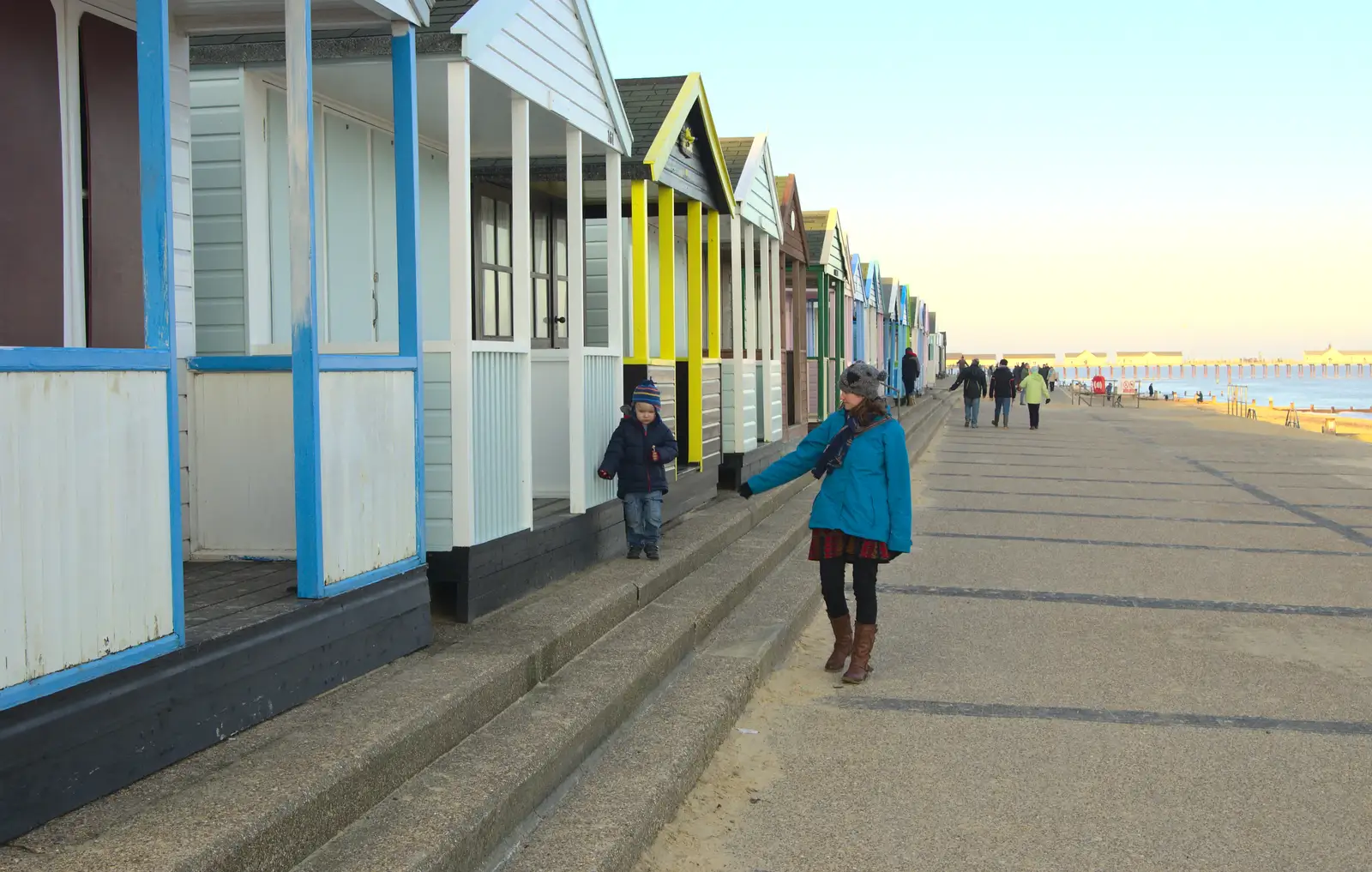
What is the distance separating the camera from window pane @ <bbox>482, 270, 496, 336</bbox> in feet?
29.2

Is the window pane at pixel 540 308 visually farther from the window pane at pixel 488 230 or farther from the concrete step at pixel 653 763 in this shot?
the concrete step at pixel 653 763

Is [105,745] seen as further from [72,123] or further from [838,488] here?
[838,488]

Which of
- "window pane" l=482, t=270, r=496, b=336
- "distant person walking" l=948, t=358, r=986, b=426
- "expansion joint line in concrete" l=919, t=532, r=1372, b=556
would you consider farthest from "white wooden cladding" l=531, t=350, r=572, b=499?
"distant person walking" l=948, t=358, r=986, b=426

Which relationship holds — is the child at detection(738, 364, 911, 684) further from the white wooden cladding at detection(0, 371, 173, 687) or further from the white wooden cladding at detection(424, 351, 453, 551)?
the white wooden cladding at detection(0, 371, 173, 687)

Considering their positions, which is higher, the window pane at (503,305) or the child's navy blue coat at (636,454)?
the window pane at (503,305)

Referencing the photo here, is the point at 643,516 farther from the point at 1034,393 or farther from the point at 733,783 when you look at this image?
the point at 1034,393

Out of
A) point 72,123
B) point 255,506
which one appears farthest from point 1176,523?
point 72,123

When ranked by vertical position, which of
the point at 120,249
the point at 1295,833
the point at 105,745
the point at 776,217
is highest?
the point at 776,217

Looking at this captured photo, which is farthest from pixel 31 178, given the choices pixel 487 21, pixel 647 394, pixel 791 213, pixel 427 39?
pixel 791 213

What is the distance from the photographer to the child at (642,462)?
25.6 feet

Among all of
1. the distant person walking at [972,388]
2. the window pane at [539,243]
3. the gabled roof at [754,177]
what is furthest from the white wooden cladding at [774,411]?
the distant person walking at [972,388]

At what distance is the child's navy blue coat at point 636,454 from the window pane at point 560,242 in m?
3.09

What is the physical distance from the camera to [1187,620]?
7.70 meters

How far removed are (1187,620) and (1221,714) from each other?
Answer: 7.17 feet
